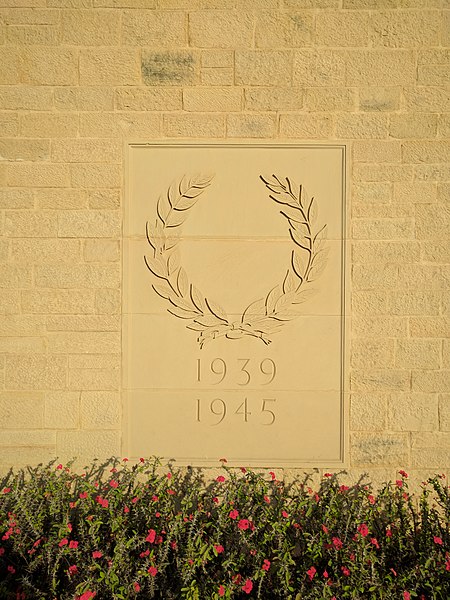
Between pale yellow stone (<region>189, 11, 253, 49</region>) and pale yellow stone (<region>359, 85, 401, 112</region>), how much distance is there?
34.3 inches

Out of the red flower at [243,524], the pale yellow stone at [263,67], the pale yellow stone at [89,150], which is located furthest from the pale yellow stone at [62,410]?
the pale yellow stone at [263,67]

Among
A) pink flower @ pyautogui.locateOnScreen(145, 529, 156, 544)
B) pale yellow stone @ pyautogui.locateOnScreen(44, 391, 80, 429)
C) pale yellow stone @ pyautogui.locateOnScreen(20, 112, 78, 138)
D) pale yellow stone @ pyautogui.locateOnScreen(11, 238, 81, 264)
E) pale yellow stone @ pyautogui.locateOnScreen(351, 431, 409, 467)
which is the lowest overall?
pink flower @ pyautogui.locateOnScreen(145, 529, 156, 544)

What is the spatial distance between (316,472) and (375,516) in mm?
460

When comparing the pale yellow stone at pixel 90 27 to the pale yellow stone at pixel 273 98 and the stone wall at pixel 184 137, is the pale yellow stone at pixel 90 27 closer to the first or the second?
the stone wall at pixel 184 137

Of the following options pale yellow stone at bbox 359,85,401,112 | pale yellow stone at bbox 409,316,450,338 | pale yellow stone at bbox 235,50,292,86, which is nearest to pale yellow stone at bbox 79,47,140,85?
pale yellow stone at bbox 235,50,292,86

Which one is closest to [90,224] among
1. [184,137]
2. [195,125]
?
[184,137]

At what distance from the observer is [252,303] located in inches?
126

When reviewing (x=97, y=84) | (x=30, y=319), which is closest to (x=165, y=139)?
(x=97, y=84)

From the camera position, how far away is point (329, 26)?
318 centimetres

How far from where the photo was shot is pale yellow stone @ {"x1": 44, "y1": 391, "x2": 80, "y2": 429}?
324 centimetres

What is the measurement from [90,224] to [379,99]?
2201 mm

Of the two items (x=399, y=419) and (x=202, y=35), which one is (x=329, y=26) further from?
(x=399, y=419)

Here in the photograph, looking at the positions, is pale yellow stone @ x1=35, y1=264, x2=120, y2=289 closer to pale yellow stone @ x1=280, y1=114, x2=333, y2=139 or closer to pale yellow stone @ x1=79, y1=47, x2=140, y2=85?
pale yellow stone @ x1=79, y1=47, x2=140, y2=85

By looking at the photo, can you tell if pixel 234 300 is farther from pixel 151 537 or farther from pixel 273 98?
pixel 151 537
